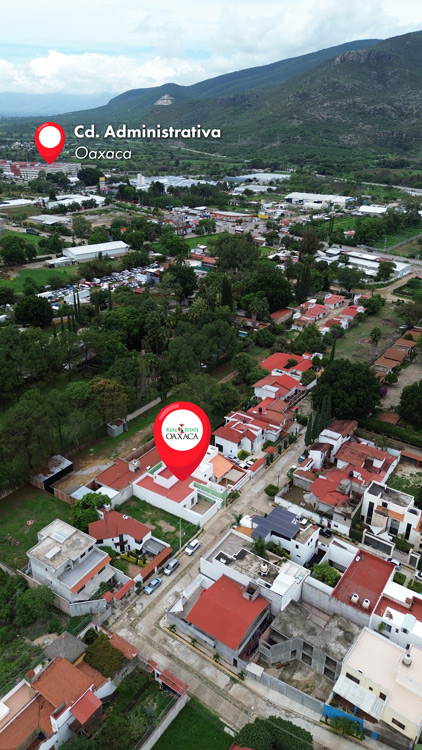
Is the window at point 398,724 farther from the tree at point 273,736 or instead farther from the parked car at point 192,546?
the parked car at point 192,546

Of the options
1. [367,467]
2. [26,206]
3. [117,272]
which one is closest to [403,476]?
[367,467]

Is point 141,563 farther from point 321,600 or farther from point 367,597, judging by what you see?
point 367,597

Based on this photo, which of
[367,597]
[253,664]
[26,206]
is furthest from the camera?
[26,206]

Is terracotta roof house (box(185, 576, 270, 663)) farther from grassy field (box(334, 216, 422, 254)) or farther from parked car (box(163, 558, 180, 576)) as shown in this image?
grassy field (box(334, 216, 422, 254))

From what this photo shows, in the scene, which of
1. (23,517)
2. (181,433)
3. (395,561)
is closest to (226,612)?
(181,433)

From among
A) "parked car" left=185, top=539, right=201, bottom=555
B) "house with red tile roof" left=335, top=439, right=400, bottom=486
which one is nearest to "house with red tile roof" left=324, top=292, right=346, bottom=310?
"house with red tile roof" left=335, top=439, right=400, bottom=486

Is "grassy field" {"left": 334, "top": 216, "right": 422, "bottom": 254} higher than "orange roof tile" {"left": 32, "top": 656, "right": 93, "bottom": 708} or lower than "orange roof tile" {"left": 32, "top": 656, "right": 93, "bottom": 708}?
higher
